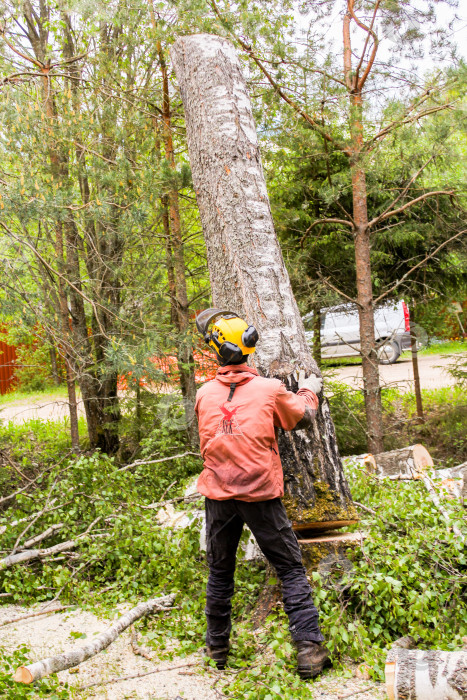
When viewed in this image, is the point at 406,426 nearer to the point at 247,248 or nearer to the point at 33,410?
the point at 247,248

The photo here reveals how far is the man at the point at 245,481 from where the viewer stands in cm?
314

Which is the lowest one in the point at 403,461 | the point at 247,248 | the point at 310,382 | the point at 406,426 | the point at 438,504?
the point at 406,426

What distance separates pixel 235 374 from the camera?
3.33m

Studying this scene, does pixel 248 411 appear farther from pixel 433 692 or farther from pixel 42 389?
pixel 42 389

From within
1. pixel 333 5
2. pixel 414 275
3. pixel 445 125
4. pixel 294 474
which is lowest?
pixel 294 474

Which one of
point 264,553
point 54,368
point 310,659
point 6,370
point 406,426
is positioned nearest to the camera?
point 310,659

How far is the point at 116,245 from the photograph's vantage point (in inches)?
344

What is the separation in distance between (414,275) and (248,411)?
21.6 ft

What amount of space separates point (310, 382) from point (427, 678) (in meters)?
1.69

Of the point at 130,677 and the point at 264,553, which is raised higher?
the point at 264,553

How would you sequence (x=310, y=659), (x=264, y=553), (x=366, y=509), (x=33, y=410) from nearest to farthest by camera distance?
(x=310, y=659)
(x=264, y=553)
(x=366, y=509)
(x=33, y=410)

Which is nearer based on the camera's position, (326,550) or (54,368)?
(326,550)

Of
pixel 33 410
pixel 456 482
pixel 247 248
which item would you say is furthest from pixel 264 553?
pixel 33 410

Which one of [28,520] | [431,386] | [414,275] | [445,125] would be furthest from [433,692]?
[431,386]
